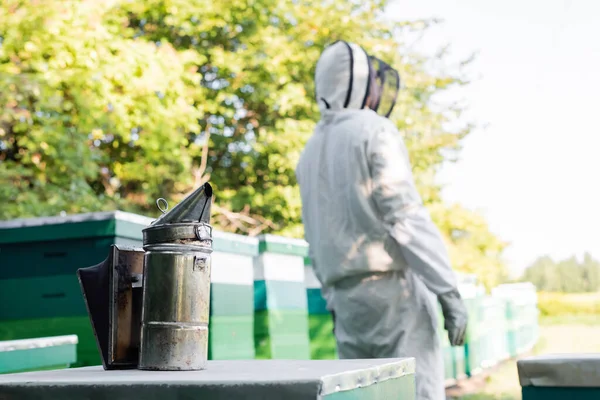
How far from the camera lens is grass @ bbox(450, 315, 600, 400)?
22.9 feet

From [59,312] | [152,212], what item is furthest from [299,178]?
[152,212]

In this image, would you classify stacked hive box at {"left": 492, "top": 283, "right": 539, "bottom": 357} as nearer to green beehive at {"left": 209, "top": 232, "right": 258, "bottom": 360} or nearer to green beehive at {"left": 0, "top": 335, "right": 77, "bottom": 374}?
green beehive at {"left": 209, "top": 232, "right": 258, "bottom": 360}

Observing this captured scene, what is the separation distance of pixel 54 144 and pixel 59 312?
7.05m

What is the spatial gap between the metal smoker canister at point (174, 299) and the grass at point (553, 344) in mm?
3618

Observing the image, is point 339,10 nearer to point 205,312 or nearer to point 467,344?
point 467,344

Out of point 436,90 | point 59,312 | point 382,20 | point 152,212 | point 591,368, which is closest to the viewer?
point 591,368

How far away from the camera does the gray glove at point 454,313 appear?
2.83 m

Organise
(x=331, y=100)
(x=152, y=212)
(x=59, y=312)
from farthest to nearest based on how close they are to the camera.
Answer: (x=152, y=212) < (x=59, y=312) < (x=331, y=100)

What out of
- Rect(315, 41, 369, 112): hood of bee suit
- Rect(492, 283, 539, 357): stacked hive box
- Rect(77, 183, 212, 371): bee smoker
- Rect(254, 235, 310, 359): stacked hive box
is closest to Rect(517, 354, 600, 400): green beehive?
Rect(77, 183, 212, 371): bee smoker

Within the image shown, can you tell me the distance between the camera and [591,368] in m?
1.92

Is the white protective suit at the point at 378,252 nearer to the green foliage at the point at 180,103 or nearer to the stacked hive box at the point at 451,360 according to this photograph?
the stacked hive box at the point at 451,360

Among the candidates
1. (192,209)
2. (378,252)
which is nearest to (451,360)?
(378,252)

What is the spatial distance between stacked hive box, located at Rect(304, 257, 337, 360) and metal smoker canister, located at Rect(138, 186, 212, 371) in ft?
12.7

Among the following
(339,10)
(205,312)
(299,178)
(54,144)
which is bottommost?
(205,312)
